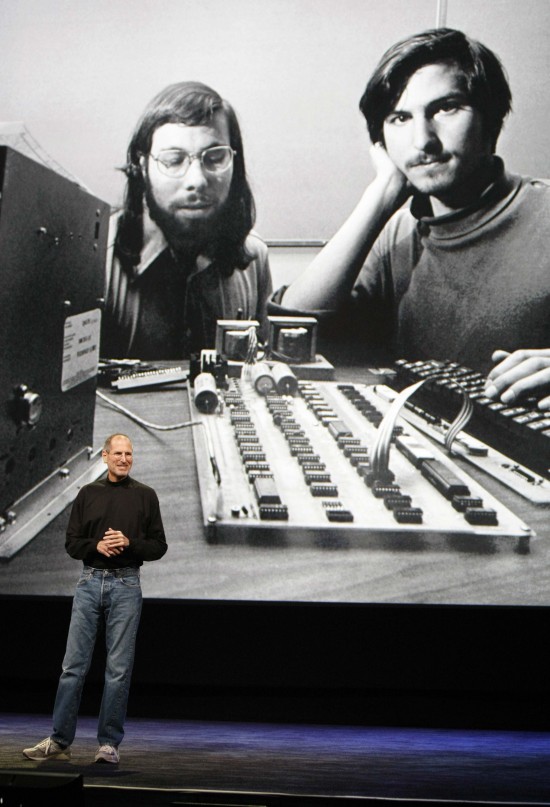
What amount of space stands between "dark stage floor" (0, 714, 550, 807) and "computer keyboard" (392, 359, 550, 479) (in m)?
0.78

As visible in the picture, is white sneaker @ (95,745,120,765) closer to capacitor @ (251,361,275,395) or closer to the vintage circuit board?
the vintage circuit board

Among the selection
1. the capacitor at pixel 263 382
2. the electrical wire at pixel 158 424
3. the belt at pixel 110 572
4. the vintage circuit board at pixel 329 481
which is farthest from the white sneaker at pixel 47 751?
the capacitor at pixel 263 382

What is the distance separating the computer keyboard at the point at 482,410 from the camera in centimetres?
233

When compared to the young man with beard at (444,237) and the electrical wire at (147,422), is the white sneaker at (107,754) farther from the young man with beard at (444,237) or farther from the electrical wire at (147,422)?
the young man with beard at (444,237)

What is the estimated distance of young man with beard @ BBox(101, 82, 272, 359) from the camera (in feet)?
8.00

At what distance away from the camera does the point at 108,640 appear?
180 centimetres

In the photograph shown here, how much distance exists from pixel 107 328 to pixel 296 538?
0.83m

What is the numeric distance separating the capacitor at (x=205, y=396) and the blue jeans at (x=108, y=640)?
27.8 inches

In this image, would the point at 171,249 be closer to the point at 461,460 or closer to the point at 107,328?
the point at 107,328

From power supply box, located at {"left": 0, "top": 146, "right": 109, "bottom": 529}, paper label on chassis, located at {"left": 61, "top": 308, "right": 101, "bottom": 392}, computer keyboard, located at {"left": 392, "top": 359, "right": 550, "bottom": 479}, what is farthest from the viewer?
computer keyboard, located at {"left": 392, "top": 359, "right": 550, "bottom": 479}

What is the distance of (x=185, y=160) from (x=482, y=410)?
112 centimetres

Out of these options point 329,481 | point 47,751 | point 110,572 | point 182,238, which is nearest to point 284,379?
point 329,481

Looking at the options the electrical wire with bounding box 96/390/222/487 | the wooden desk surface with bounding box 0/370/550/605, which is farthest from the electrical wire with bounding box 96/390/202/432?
the wooden desk surface with bounding box 0/370/550/605

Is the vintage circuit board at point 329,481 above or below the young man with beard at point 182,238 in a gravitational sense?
below
